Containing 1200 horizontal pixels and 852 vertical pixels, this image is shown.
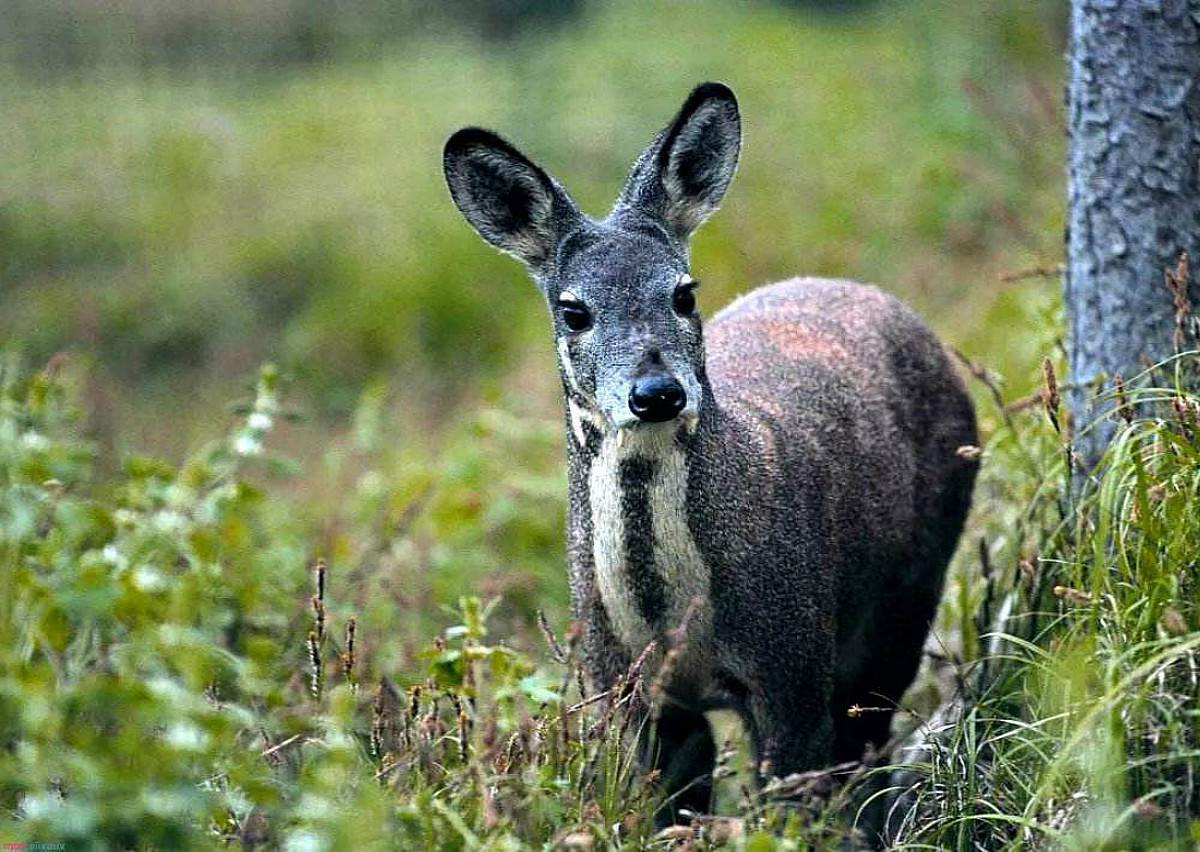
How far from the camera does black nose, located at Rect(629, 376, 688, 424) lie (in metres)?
4.39

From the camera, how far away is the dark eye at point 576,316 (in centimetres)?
478

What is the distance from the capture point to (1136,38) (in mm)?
5148

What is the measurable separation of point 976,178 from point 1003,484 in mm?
3530

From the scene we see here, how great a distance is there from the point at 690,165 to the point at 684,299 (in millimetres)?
616

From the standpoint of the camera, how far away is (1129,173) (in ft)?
17.2

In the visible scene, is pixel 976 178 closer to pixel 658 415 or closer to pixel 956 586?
pixel 956 586

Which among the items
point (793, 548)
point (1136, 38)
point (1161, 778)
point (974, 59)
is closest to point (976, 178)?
point (974, 59)

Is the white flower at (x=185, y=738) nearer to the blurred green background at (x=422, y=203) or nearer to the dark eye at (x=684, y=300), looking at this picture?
the dark eye at (x=684, y=300)

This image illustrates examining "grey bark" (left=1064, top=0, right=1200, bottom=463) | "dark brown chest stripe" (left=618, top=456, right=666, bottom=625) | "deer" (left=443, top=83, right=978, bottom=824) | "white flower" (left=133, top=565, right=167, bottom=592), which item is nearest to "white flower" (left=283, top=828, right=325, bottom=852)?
"white flower" (left=133, top=565, right=167, bottom=592)

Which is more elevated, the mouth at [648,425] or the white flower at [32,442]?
the mouth at [648,425]

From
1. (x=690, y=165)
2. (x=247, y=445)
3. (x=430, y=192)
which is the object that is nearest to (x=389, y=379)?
(x=430, y=192)

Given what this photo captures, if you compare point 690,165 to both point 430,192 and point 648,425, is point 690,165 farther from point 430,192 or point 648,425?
point 430,192

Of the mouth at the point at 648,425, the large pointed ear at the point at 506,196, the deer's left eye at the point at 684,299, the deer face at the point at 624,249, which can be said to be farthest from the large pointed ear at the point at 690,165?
the mouth at the point at 648,425

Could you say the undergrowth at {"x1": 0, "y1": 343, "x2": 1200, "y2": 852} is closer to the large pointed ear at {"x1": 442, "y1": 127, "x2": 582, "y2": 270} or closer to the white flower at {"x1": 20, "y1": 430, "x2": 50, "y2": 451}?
the white flower at {"x1": 20, "y1": 430, "x2": 50, "y2": 451}
